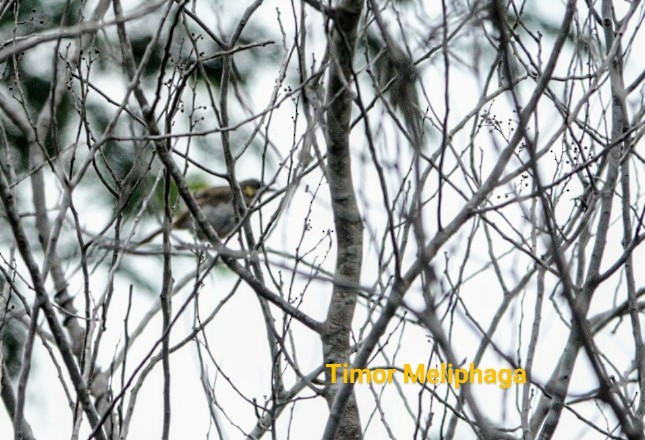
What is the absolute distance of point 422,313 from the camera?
1.90 m

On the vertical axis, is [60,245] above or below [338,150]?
above

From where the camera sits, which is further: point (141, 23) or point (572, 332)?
point (141, 23)

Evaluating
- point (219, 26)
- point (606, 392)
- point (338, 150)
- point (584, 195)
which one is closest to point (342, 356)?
point (338, 150)

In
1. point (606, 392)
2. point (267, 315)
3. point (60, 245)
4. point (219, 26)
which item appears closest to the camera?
point (606, 392)

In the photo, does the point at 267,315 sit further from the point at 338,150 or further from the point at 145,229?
the point at 145,229

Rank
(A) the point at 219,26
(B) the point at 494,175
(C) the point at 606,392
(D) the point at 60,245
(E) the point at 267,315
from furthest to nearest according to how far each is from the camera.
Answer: (D) the point at 60,245 → (A) the point at 219,26 → (E) the point at 267,315 → (B) the point at 494,175 → (C) the point at 606,392

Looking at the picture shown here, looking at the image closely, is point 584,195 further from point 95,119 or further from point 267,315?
point 95,119

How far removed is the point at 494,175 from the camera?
7.88 ft

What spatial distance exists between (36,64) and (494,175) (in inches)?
110

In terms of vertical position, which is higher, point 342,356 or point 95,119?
point 95,119

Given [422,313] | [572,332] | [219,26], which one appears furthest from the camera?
[219,26]

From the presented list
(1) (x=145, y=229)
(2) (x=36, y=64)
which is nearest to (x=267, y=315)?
(1) (x=145, y=229)

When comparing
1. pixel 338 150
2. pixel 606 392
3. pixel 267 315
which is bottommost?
pixel 606 392

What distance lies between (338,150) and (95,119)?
190 centimetres
